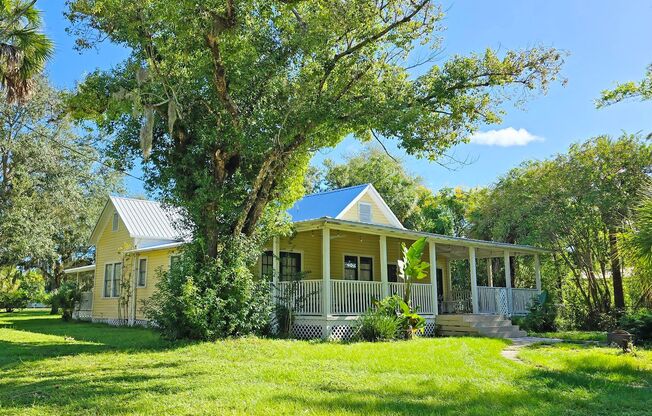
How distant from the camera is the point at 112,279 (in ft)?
76.1

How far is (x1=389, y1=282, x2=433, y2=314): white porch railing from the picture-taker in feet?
56.3

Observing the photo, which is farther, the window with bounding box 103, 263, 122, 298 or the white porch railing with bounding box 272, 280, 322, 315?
the window with bounding box 103, 263, 122, 298

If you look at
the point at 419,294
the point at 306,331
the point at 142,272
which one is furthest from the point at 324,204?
the point at 142,272

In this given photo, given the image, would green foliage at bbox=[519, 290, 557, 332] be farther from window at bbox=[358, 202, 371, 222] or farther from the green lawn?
window at bbox=[358, 202, 371, 222]

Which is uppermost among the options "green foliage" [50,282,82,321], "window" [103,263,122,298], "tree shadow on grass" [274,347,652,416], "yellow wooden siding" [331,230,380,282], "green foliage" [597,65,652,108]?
"green foliage" [597,65,652,108]

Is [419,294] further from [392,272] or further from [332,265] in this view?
[392,272]

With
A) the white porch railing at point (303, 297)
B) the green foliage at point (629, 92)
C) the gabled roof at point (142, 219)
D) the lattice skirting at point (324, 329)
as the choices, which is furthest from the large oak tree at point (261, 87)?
the gabled roof at point (142, 219)

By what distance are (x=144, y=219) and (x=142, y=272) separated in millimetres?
2464

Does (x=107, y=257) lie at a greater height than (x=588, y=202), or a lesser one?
lesser

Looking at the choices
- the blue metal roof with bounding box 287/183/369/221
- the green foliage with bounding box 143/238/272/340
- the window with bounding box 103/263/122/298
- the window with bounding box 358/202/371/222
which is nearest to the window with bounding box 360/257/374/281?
the window with bounding box 358/202/371/222

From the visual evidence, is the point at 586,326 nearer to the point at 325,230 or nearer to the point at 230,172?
the point at 325,230

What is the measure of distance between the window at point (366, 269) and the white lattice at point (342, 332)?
17.2 feet

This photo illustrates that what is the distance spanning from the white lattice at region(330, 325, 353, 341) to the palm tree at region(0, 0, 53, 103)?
1067 cm

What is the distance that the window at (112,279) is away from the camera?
895 inches
